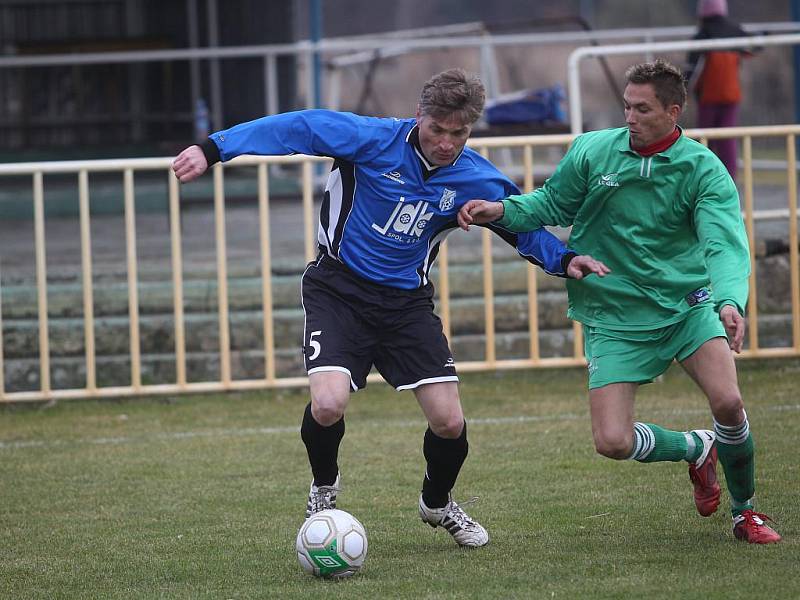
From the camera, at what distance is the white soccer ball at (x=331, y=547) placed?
14.9 feet

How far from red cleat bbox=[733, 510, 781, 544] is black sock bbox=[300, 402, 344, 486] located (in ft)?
4.85

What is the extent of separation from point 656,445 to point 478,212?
42.9 inches

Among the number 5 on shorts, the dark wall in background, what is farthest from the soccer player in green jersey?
the dark wall in background

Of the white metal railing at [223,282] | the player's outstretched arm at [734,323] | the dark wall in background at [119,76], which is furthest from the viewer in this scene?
the dark wall in background at [119,76]

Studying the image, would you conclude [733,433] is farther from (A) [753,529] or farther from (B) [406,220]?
(B) [406,220]

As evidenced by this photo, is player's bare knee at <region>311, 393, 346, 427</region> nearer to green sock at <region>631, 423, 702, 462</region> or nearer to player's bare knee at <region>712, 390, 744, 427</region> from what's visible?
green sock at <region>631, 423, 702, 462</region>

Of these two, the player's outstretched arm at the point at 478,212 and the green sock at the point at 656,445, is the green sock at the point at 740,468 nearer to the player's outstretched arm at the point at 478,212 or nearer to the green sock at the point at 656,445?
the green sock at the point at 656,445

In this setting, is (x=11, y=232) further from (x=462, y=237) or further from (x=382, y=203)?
(x=382, y=203)

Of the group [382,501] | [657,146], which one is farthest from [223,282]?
[657,146]

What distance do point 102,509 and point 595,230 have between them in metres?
2.42

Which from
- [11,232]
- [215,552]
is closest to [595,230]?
[215,552]

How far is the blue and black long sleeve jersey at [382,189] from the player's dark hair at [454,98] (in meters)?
0.23

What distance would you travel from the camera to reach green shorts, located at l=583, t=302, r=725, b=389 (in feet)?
16.2

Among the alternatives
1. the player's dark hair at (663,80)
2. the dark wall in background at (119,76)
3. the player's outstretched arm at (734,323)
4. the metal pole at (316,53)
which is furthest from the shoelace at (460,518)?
the dark wall in background at (119,76)
